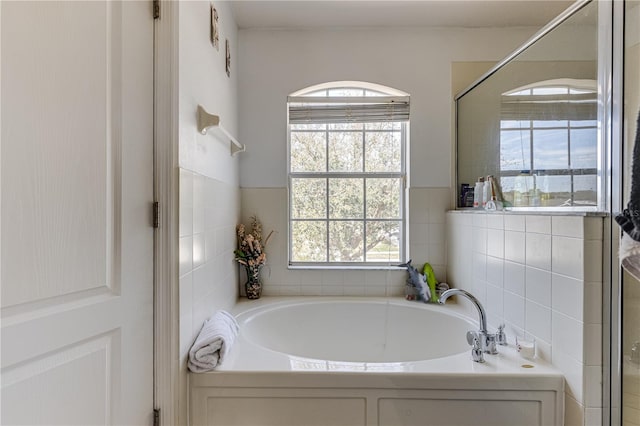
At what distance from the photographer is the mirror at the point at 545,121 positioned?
4.08 ft

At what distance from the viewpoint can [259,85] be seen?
7.41 feet

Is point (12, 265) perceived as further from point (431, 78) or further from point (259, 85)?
point (431, 78)

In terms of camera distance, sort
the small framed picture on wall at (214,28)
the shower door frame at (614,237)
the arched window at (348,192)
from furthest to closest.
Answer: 1. the arched window at (348,192)
2. the small framed picture on wall at (214,28)
3. the shower door frame at (614,237)

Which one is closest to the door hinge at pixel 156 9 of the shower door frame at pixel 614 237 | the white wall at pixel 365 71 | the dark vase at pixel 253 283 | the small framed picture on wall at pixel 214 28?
the small framed picture on wall at pixel 214 28

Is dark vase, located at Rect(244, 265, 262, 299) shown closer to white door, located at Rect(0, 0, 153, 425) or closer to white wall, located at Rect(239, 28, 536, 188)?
white wall, located at Rect(239, 28, 536, 188)

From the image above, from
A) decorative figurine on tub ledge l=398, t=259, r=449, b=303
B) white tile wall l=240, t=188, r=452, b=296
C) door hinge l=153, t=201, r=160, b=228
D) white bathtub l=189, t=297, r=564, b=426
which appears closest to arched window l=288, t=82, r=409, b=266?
white tile wall l=240, t=188, r=452, b=296

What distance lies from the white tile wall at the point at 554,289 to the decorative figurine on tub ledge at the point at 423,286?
387 millimetres

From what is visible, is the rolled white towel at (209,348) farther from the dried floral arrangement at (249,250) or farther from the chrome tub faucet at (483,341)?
the chrome tub faucet at (483,341)

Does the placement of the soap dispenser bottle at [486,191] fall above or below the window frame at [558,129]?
below

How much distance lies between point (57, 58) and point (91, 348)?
0.74 m

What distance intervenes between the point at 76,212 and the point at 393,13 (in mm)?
2136

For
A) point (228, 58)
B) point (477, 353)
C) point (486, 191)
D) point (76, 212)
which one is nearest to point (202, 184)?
point (76, 212)

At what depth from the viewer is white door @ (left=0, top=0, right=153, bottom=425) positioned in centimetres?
68

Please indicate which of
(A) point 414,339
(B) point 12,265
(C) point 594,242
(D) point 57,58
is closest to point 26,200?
(B) point 12,265
